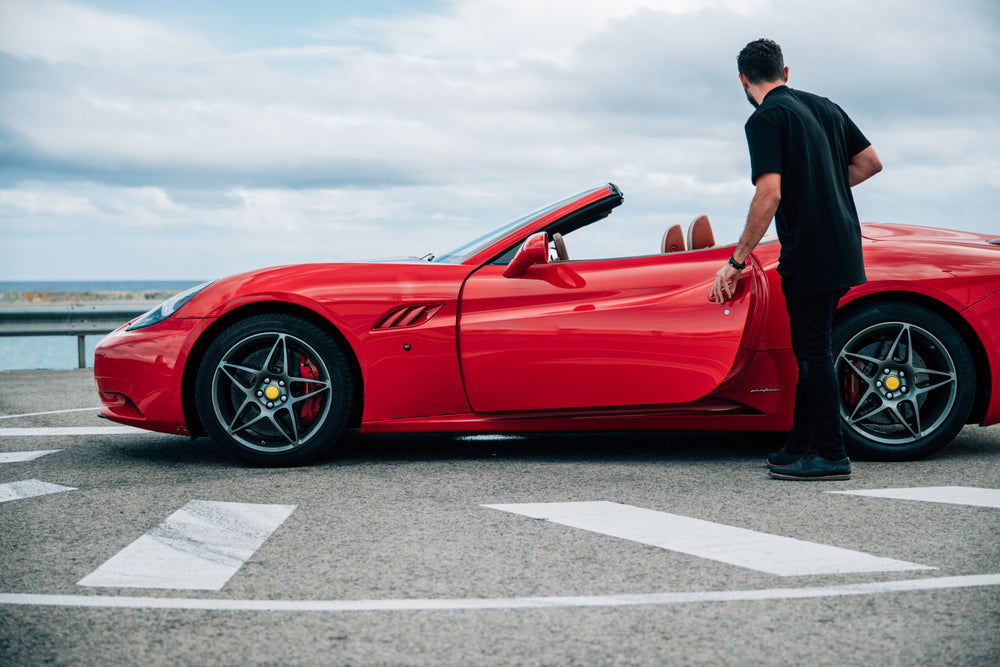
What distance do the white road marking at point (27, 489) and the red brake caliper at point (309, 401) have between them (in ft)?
3.34

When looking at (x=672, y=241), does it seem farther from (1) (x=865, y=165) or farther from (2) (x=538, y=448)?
(2) (x=538, y=448)

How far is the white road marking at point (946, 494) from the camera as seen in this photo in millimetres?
3664

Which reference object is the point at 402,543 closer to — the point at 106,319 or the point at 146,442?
the point at 146,442

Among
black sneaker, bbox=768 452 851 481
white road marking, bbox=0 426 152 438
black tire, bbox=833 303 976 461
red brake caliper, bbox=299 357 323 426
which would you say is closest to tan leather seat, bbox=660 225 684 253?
black tire, bbox=833 303 976 461

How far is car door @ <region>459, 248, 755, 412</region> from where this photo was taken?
4.22 m

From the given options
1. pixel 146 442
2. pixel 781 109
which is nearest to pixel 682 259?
pixel 781 109

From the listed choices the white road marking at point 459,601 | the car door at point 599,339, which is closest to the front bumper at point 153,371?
the car door at point 599,339

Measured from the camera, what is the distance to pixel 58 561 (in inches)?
115

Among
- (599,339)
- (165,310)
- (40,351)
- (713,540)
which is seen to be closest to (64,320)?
(165,310)

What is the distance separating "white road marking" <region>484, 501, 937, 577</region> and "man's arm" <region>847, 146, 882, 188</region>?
186 centimetres

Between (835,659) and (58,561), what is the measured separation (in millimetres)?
2255

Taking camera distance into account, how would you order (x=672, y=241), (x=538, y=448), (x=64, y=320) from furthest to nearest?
1. (x=64, y=320)
2. (x=538, y=448)
3. (x=672, y=241)

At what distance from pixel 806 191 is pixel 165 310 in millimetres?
2944

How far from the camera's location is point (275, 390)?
4.38m
